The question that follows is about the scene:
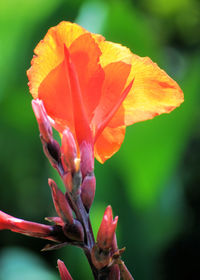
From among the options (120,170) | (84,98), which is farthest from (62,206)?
(120,170)

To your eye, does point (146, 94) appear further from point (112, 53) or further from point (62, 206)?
point (62, 206)

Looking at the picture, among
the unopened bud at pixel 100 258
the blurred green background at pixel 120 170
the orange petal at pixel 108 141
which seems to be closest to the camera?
the unopened bud at pixel 100 258

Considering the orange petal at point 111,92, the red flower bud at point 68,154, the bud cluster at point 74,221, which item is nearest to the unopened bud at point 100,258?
the bud cluster at point 74,221

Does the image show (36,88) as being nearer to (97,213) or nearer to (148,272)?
(97,213)

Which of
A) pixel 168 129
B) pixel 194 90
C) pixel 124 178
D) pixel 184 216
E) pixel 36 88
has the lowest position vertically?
pixel 184 216

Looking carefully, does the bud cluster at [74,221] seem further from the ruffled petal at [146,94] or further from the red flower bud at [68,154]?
the ruffled petal at [146,94]

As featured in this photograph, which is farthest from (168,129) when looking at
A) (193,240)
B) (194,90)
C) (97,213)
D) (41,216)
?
(41,216)
